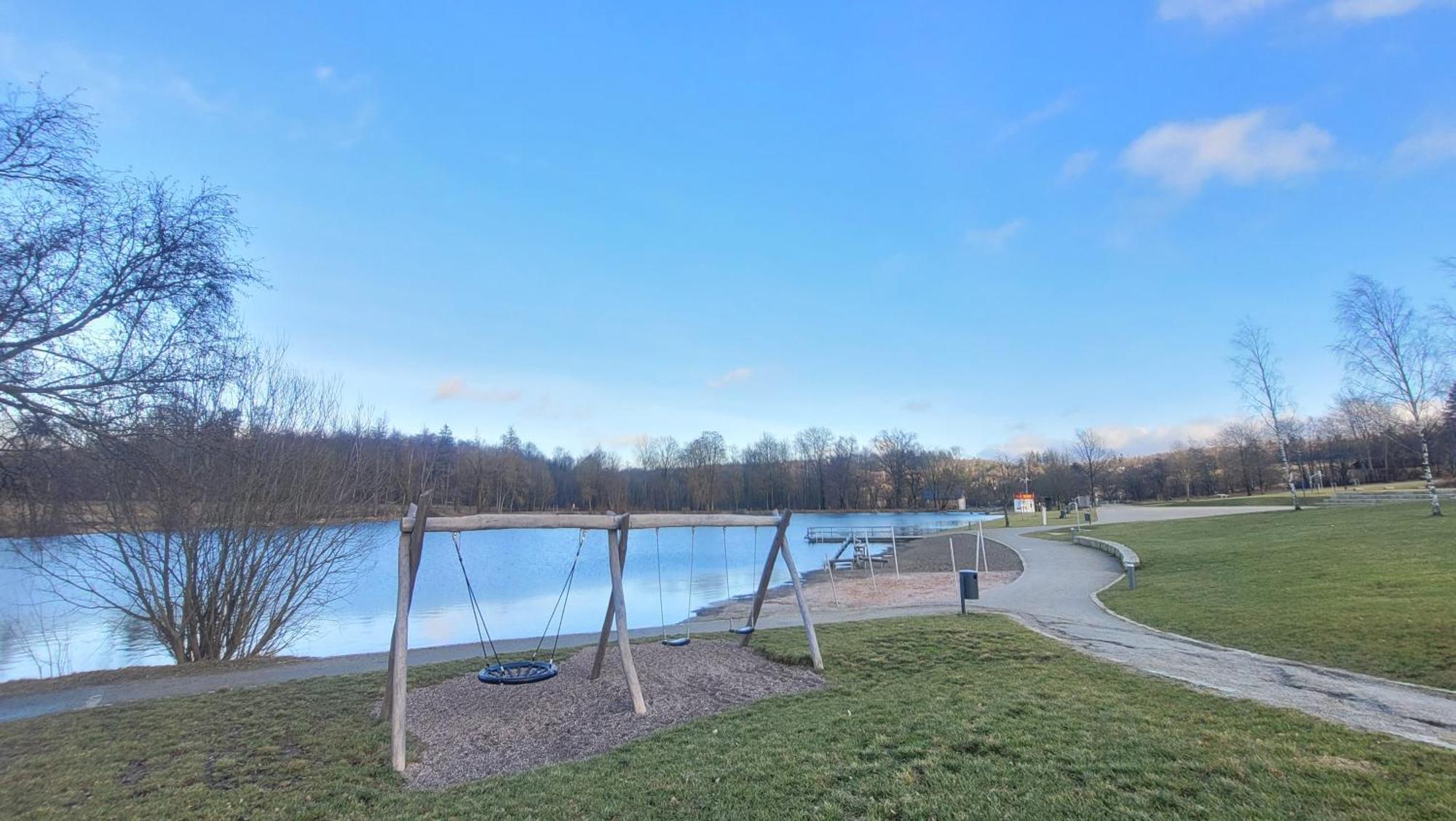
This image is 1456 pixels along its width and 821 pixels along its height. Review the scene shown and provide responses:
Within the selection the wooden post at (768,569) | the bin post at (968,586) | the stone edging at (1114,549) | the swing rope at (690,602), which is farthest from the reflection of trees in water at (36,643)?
the stone edging at (1114,549)

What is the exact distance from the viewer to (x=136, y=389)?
24.7ft

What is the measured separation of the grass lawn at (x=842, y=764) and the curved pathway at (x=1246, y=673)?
58cm

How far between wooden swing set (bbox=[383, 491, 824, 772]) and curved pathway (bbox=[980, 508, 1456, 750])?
4228 mm

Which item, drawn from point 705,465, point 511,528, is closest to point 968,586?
point 511,528

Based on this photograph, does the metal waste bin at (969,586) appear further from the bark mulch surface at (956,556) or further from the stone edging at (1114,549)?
the bark mulch surface at (956,556)

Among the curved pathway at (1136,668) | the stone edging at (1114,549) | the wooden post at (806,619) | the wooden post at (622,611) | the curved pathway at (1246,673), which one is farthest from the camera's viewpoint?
the stone edging at (1114,549)

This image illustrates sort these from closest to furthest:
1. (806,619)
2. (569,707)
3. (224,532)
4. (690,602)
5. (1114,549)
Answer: (569,707) → (806,619) → (224,532) → (690,602) → (1114,549)

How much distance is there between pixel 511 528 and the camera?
21.7 ft

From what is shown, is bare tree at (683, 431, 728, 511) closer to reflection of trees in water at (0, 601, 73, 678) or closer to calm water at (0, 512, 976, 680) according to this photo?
calm water at (0, 512, 976, 680)

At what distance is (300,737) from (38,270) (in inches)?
220

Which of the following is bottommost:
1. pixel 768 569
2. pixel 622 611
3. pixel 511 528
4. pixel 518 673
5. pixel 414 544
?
pixel 518 673

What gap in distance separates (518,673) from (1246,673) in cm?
794

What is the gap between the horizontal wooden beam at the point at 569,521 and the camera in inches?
246

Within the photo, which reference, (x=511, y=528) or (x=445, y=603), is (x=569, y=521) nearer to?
(x=511, y=528)
